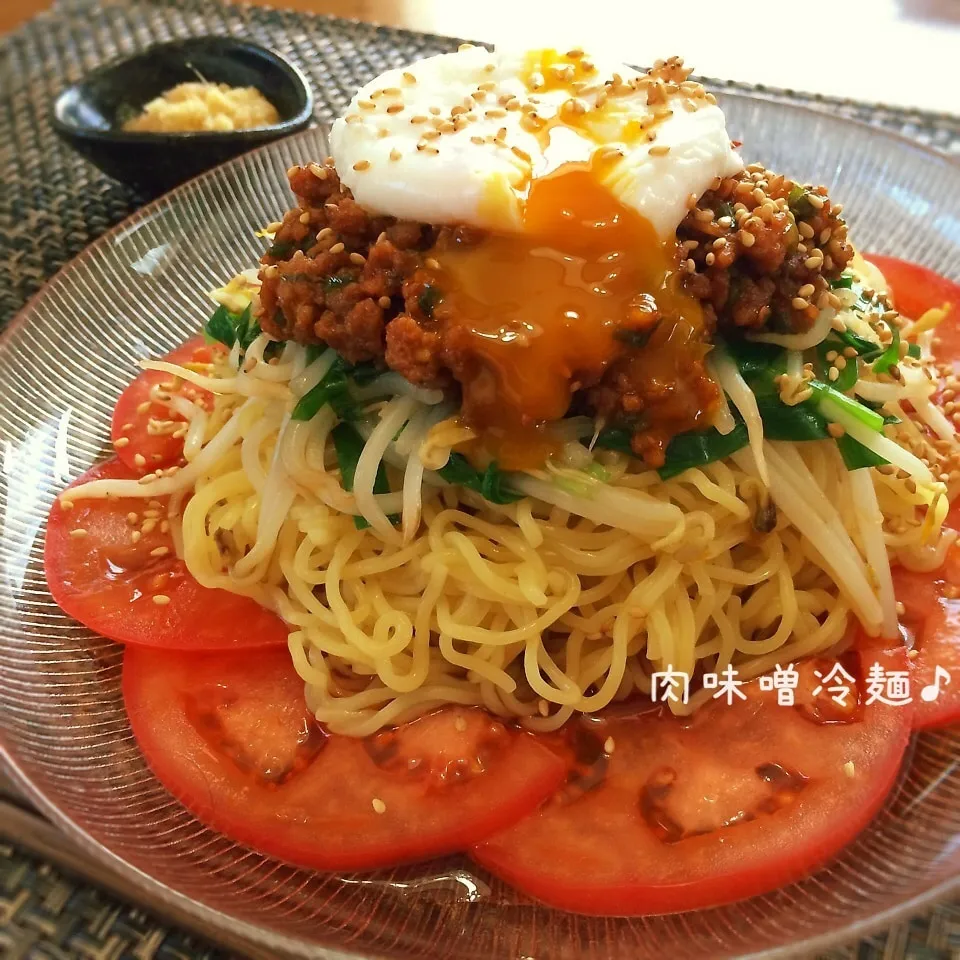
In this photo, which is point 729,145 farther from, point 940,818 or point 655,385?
point 940,818

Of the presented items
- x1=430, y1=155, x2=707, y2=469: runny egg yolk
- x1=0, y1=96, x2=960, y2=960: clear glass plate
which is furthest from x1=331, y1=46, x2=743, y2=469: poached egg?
x1=0, y1=96, x2=960, y2=960: clear glass plate

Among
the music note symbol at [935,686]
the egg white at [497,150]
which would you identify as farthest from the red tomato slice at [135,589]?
the music note symbol at [935,686]

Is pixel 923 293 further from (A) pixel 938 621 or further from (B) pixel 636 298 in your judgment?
(B) pixel 636 298

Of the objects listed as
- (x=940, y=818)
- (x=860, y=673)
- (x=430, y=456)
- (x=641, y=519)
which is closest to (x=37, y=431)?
(x=430, y=456)

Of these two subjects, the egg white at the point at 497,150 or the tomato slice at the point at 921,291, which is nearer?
the egg white at the point at 497,150

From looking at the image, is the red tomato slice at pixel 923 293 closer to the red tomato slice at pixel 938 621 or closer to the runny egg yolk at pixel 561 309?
the red tomato slice at pixel 938 621

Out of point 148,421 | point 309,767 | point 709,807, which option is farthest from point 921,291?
point 148,421
